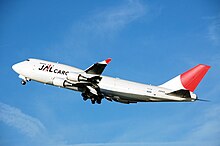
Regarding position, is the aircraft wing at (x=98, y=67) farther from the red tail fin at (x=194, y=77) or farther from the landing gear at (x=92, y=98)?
the red tail fin at (x=194, y=77)

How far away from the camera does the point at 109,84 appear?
5794 centimetres

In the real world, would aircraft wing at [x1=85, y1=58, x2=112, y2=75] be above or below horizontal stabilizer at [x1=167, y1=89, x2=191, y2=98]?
above

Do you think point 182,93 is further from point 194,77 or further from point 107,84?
point 107,84

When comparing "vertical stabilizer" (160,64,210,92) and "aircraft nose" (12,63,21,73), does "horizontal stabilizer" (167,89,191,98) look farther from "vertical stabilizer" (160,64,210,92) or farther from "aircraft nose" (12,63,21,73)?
Result: "aircraft nose" (12,63,21,73)

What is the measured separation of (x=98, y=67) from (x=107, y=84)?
4.17 m

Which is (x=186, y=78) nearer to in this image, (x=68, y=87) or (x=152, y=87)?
(x=152, y=87)

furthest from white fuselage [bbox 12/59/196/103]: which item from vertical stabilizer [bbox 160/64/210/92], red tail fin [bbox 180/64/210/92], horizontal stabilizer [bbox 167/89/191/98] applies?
red tail fin [bbox 180/64/210/92]

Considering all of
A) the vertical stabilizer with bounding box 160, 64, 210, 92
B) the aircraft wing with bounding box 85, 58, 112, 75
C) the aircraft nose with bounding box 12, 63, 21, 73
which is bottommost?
the aircraft wing with bounding box 85, 58, 112, 75

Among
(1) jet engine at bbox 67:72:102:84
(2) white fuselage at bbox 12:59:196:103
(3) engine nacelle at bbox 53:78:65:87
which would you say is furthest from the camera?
(3) engine nacelle at bbox 53:78:65:87

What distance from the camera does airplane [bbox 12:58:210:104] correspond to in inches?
2165

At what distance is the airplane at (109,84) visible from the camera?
5500cm

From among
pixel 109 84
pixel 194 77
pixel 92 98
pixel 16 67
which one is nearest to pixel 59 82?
pixel 92 98

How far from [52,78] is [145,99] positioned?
1641 centimetres

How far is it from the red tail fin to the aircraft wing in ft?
44.4
